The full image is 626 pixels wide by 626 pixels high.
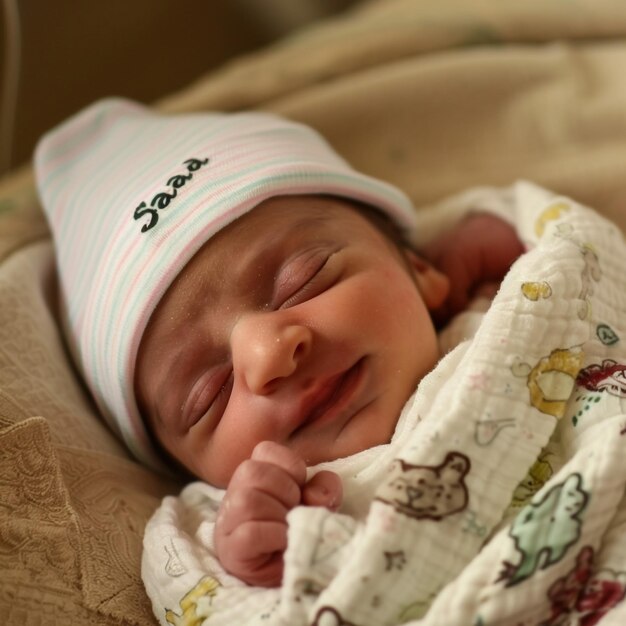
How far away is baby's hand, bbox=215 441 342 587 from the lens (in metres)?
0.72

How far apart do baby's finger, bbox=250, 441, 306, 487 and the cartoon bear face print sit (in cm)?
8

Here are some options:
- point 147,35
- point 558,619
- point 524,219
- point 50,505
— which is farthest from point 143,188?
point 147,35

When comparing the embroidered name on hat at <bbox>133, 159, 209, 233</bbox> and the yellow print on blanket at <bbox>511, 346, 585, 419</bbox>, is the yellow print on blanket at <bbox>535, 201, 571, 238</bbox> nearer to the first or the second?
the yellow print on blanket at <bbox>511, 346, 585, 419</bbox>

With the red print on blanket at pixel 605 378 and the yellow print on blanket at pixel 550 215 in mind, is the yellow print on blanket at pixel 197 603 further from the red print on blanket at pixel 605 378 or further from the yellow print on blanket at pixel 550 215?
the yellow print on blanket at pixel 550 215

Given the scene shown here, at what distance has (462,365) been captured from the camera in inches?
31.3

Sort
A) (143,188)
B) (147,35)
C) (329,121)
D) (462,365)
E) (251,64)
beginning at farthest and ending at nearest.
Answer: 1. (147,35)
2. (251,64)
3. (329,121)
4. (143,188)
5. (462,365)

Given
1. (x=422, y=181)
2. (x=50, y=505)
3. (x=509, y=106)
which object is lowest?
(x=50, y=505)

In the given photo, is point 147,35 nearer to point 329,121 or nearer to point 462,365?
point 329,121

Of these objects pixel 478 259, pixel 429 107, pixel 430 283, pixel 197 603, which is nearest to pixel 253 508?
pixel 197 603

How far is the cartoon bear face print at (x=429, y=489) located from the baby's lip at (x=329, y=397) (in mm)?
135

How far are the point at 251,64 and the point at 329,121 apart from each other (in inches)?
9.2

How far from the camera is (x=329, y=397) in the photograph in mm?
852

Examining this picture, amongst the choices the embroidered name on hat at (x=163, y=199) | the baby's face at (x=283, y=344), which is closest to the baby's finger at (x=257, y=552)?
the baby's face at (x=283, y=344)

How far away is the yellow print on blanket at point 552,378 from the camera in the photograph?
775 mm
